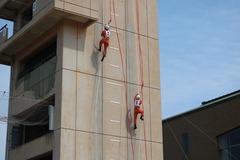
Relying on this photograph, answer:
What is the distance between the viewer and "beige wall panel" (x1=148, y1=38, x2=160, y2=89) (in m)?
31.6

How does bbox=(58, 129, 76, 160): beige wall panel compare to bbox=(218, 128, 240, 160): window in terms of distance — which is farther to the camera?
bbox=(218, 128, 240, 160): window

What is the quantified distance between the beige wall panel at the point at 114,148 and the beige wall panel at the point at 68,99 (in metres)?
2.28

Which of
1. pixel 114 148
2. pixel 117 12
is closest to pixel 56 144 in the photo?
pixel 114 148

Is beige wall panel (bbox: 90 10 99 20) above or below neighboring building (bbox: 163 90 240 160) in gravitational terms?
above

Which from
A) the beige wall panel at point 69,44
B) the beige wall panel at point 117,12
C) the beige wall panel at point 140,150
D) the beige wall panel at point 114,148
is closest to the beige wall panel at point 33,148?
the beige wall panel at point 114,148

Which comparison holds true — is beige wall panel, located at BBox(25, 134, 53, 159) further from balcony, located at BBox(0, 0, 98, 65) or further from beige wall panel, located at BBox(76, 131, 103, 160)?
balcony, located at BBox(0, 0, 98, 65)

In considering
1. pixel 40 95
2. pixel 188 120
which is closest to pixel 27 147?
pixel 40 95

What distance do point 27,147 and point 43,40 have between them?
629 centimetres

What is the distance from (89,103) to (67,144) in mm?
2703

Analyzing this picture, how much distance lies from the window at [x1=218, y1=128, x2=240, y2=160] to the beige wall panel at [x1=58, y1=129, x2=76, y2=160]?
1647 cm

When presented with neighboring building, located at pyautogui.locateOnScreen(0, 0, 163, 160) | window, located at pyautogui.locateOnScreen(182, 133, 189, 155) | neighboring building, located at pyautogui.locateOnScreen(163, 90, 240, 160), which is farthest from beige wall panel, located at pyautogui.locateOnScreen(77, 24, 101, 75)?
window, located at pyautogui.locateOnScreen(182, 133, 189, 155)

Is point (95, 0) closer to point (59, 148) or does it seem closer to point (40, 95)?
point (40, 95)

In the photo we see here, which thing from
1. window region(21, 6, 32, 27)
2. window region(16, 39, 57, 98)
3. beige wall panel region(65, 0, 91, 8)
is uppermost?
window region(21, 6, 32, 27)

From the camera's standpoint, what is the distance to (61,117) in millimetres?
27266
